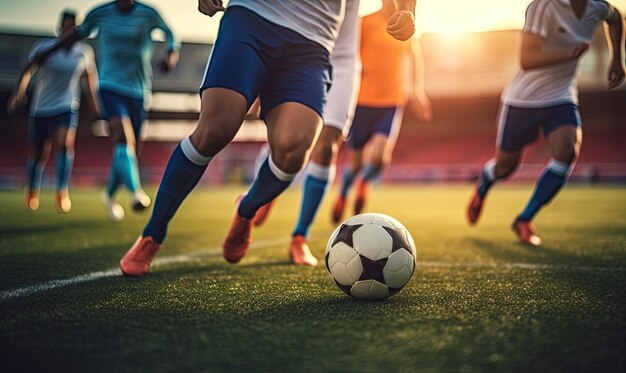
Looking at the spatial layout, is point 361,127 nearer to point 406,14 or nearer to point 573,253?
point 573,253

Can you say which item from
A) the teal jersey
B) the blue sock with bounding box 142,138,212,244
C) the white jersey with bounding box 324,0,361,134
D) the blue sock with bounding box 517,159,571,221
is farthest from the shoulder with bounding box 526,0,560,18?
the teal jersey

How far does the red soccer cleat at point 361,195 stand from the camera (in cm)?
610

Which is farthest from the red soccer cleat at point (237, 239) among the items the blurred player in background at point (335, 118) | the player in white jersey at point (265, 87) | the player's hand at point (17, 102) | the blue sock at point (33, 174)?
the blue sock at point (33, 174)

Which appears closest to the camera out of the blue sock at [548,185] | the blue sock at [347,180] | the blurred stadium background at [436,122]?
the blue sock at [548,185]

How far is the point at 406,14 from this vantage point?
2.44 meters

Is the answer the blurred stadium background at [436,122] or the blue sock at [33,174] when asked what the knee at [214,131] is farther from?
the blurred stadium background at [436,122]

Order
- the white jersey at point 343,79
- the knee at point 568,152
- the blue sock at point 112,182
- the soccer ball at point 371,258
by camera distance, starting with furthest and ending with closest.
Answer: the blue sock at point 112,182 < the knee at point 568,152 < the white jersey at point 343,79 < the soccer ball at point 371,258

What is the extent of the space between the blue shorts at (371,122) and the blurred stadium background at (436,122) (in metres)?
21.8

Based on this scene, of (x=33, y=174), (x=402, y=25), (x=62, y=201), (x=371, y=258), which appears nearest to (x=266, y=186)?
(x=371, y=258)

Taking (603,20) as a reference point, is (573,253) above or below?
below

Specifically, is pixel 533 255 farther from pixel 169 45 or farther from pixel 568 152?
pixel 169 45

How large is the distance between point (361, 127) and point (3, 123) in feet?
111

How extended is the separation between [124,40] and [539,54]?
12.8 ft

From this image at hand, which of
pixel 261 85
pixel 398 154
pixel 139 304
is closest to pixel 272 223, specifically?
pixel 261 85
